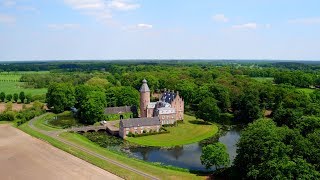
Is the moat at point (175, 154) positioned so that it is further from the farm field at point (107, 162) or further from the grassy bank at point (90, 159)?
the grassy bank at point (90, 159)

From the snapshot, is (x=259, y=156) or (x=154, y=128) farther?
(x=154, y=128)

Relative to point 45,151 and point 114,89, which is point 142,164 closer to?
point 45,151

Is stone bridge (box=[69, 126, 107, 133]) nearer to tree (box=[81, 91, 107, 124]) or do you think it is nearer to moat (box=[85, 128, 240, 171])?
tree (box=[81, 91, 107, 124])

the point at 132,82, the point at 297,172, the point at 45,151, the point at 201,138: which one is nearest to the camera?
the point at 297,172

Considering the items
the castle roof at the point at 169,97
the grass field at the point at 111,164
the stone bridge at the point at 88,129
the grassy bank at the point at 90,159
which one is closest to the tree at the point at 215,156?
the grass field at the point at 111,164

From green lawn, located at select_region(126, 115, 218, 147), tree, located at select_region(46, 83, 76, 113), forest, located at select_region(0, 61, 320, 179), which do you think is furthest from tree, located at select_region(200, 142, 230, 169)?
tree, located at select_region(46, 83, 76, 113)

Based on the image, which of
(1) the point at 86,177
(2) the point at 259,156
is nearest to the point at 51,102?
(1) the point at 86,177
